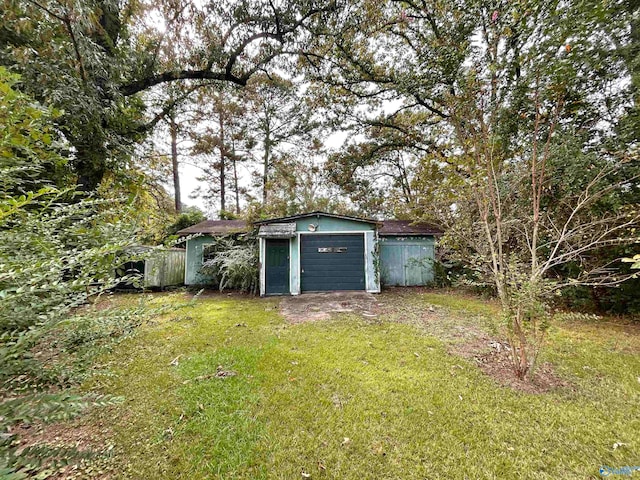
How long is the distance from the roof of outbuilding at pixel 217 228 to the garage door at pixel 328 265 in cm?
239

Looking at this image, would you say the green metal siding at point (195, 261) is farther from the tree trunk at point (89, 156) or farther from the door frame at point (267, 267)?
the tree trunk at point (89, 156)

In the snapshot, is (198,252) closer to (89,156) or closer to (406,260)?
(89,156)

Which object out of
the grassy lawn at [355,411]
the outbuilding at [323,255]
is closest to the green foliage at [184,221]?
the outbuilding at [323,255]

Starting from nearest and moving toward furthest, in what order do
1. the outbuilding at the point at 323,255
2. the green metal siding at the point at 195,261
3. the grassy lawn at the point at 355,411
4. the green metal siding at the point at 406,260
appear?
the grassy lawn at the point at 355,411 < the outbuilding at the point at 323,255 < the green metal siding at the point at 195,261 < the green metal siding at the point at 406,260

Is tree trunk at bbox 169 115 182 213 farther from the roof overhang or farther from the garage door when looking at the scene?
the garage door

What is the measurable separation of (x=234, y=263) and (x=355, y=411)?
20.9 feet

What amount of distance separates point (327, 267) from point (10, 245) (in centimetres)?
758

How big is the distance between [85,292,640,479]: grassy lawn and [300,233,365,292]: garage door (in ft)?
13.8

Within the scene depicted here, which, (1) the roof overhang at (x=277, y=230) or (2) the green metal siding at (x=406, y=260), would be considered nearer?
(1) the roof overhang at (x=277, y=230)

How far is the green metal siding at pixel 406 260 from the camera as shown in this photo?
9.83 meters

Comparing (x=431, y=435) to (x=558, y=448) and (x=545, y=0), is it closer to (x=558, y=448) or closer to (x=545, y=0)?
(x=558, y=448)

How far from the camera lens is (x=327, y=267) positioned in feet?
28.0

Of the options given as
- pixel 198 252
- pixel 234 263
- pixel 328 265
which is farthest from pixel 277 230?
pixel 198 252

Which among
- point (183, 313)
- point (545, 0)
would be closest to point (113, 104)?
point (183, 313)
